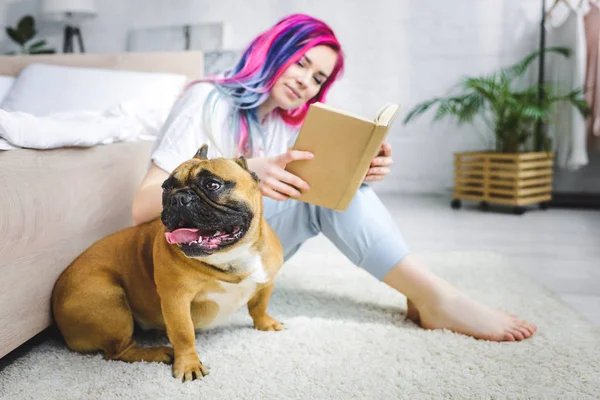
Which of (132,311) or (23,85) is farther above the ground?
(23,85)

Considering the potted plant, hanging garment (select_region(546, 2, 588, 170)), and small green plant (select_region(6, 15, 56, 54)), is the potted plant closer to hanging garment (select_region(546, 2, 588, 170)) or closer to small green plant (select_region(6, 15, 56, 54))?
hanging garment (select_region(546, 2, 588, 170))

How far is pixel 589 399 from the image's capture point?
0.94 m

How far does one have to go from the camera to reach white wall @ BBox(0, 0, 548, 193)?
126 inches

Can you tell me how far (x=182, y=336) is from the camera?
1.01 metres

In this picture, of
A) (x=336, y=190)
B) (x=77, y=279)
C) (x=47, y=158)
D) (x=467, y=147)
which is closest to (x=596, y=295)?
(x=336, y=190)

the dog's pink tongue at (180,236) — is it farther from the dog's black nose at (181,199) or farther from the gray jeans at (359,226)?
the gray jeans at (359,226)

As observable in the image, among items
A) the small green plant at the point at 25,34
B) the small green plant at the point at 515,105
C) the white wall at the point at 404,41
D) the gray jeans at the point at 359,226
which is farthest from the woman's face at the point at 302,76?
the small green plant at the point at 25,34

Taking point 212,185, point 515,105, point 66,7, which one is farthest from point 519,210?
point 66,7

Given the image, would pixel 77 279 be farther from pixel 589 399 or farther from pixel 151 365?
pixel 589 399

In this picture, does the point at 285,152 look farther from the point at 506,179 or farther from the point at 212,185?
the point at 506,179

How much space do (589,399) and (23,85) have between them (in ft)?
7.34

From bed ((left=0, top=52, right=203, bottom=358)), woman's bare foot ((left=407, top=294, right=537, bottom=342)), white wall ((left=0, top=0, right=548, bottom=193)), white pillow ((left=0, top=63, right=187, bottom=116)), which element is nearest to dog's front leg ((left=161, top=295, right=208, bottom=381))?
bed ((left=0, top=52, right=203, bottom=358))

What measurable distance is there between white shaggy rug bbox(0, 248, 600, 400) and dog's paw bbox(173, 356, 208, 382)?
1 centimetres

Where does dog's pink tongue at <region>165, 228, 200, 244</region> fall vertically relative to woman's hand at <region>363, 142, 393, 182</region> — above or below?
below
